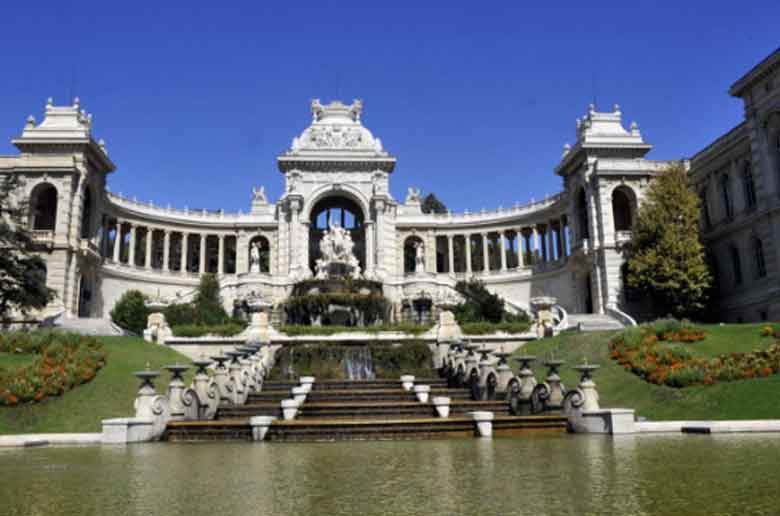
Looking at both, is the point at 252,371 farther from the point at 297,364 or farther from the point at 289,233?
the point at 289,233

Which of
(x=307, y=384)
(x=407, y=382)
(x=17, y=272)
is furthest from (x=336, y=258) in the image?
(x=307, y=384)

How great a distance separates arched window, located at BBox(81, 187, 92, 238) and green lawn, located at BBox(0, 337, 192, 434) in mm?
31790

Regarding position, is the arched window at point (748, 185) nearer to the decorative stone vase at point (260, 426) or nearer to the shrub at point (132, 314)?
the decorative stone vase at point (260, 426)

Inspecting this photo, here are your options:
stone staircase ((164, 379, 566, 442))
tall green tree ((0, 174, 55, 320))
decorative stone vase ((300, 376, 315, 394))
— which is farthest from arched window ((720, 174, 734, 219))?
tall green tree ((0, 174, 55, 320))

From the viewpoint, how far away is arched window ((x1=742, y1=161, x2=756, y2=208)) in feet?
155

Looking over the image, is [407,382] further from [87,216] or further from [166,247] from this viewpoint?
[166,247]

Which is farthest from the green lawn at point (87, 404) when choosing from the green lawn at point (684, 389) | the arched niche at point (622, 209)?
the arched niche at point (622, 209)

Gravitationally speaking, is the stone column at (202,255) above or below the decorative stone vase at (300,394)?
above

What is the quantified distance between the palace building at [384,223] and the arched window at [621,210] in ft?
0.54

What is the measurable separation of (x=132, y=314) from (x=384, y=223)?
28.9 meters

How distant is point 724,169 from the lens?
51156 mm

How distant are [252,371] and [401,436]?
1283 cm

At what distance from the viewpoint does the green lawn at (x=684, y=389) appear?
1950 centimetres

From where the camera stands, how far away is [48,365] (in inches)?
1009
